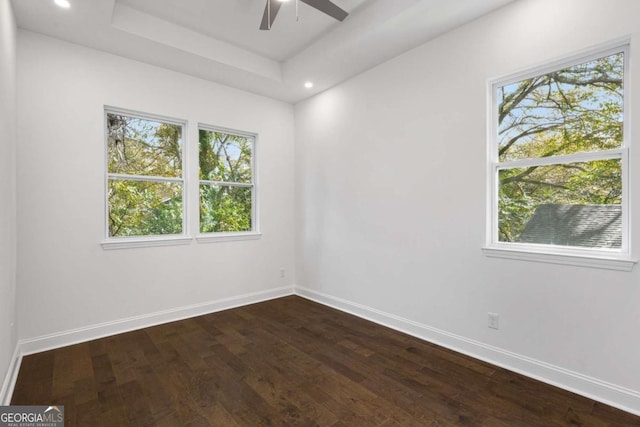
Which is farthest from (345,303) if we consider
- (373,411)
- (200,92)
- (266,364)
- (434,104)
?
(200,92)

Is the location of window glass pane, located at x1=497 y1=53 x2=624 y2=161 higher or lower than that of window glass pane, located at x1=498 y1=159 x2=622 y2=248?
higher

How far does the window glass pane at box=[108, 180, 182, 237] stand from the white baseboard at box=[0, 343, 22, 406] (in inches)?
47.8

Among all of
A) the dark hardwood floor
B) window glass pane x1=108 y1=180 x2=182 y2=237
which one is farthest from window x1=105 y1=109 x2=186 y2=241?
the dark hardwood floor

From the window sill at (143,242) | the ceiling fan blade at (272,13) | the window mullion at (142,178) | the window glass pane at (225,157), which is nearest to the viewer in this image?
the ceiling fan blade at (272,13)

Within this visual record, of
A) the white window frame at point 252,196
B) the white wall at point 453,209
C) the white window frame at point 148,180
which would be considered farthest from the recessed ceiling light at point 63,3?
the white wall at point 453,209

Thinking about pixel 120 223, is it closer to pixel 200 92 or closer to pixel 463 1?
pixel 200 92

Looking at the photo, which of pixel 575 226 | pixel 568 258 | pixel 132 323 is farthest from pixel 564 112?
pixel 132 323

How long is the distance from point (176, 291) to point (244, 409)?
80.9 inches

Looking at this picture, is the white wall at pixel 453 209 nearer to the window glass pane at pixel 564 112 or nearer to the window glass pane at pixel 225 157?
the window glass pane at pixel 564 112

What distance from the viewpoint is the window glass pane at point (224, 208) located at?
3.98 metres

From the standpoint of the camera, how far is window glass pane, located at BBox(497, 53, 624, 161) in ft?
6.95

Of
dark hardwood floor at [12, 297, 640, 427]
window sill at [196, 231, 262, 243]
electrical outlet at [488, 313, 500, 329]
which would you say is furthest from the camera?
window sill at [196, 231, 262, 243]

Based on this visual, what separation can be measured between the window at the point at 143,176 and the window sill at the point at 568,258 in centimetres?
332

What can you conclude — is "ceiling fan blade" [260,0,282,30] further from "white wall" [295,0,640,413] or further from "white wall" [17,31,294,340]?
"white wall" [17,31,294,340]
